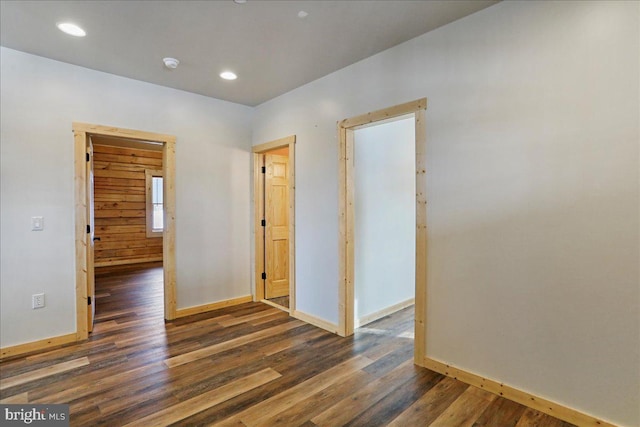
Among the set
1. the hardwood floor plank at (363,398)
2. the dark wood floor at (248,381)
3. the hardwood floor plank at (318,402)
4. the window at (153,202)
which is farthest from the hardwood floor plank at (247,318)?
the window at (153,202)

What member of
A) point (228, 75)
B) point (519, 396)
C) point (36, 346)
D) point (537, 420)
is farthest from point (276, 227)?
point (537, 420)

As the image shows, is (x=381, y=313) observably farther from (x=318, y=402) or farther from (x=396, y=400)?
(x=318, y=402)

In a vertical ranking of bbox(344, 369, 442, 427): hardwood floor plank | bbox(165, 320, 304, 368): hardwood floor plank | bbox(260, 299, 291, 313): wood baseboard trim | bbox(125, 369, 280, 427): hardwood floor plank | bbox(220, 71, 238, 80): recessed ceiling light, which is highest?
bbox(220, 71, 238, 80): recessed ceiling light

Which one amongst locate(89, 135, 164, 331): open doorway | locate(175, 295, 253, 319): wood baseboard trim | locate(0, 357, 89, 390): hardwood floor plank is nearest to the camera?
locate(0, 357, 89, 390): hardwood floor plank

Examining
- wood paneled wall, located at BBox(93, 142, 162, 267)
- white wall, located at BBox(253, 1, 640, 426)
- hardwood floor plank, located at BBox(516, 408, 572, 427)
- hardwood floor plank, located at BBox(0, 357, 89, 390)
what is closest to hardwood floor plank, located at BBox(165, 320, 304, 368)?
hardwood floor plank, located at BBox(0, 357, 89, 390)

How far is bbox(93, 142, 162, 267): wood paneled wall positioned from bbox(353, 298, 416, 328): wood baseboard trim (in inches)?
254

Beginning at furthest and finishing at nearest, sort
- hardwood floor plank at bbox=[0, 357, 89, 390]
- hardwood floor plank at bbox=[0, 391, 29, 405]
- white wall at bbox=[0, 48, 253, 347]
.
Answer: white wall at bbox=[0, 48, 253, 347] → hardwood floor plank at bbox=[0, 357, 89, 390] → hardwood floor plank at bbox=[0, 391, 29, 405]

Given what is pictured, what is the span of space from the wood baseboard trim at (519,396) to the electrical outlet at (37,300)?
356cm

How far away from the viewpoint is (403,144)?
4172 mm

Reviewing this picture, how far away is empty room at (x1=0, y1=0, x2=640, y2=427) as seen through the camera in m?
1.92

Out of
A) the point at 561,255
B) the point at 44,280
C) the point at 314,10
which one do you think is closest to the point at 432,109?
the point at 314,10

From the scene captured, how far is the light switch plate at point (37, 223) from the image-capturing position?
2.98 meters

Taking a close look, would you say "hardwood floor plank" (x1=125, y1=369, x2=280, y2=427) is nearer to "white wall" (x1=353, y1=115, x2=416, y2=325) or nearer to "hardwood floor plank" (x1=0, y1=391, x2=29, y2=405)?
"hardwood floor plank" (x1=0, y1=391, x2=29, y2=405)

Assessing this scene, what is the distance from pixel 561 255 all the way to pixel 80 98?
4.38 metres
